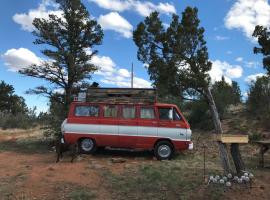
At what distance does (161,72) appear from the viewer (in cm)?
1725

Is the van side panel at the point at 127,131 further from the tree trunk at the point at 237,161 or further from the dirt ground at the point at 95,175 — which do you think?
the tree trunk at the point at 237,161

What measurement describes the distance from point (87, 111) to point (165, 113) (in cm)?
301

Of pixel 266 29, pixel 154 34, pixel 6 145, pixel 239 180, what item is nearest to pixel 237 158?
pixel 239 180

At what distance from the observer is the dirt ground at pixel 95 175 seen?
1099cm

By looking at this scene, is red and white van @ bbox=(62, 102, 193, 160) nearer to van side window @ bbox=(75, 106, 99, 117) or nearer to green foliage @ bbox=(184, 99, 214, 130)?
van side window @ bbox=(75, 106, 99, 117)

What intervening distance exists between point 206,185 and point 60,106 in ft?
35.4

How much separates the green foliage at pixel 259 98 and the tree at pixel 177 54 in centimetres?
904

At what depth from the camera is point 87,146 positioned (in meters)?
16.9

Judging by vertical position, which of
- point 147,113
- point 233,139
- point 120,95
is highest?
point 120,95

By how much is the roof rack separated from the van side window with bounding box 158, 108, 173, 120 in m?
0.49

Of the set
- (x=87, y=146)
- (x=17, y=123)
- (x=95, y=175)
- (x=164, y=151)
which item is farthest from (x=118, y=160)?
(x=17, y=123)

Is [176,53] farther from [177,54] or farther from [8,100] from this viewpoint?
[8,100]

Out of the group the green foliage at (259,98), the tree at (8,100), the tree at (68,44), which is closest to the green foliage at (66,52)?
the tree at (68,44)

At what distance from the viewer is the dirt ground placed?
10992 mm
